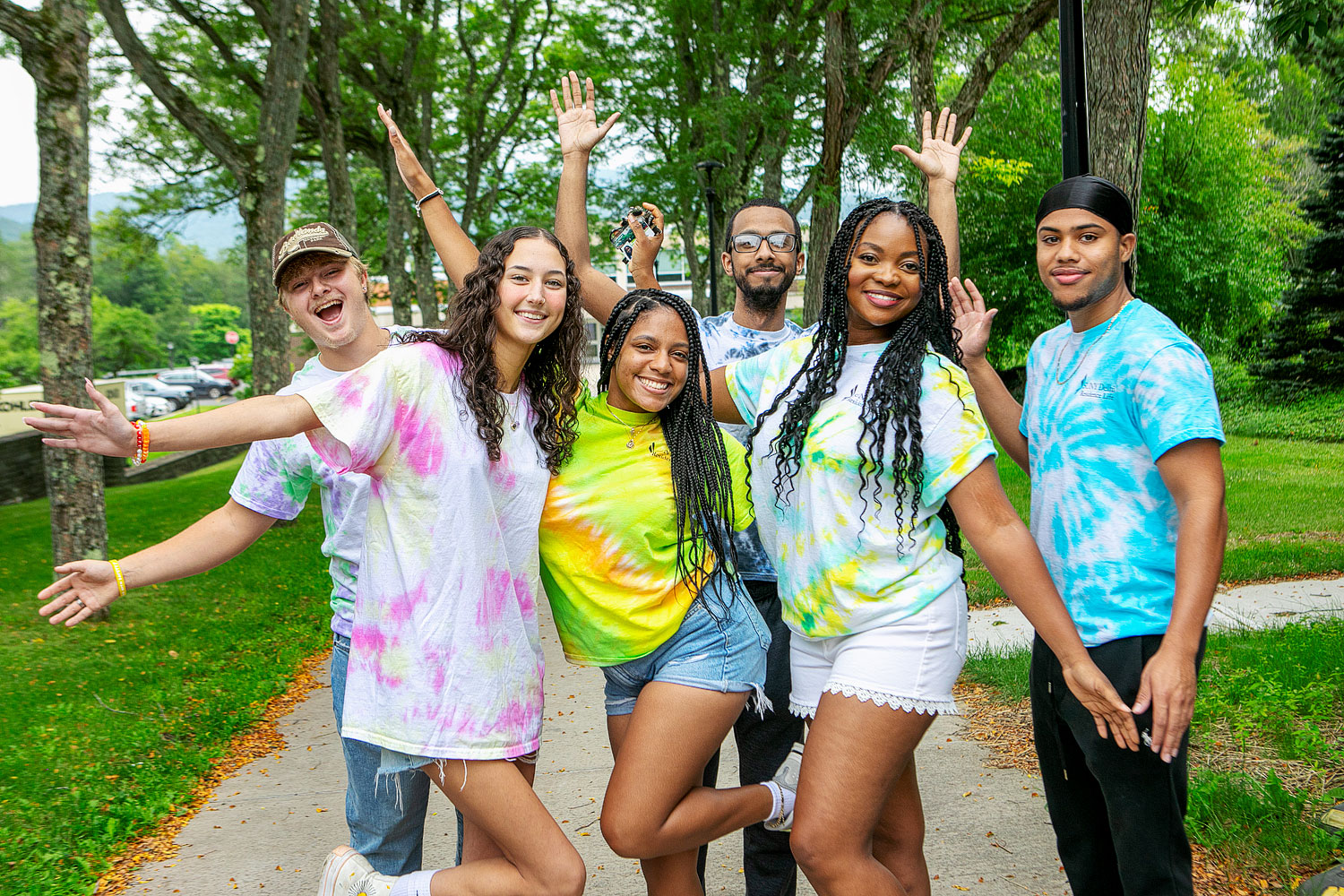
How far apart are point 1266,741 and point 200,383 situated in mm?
63717

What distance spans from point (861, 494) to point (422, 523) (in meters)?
1.14

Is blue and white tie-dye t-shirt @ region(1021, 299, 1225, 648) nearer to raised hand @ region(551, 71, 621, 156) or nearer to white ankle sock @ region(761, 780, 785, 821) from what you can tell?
white ankle sock @ region(761, 780, 785, 821)

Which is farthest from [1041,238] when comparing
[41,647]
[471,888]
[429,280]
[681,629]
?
[429,280]

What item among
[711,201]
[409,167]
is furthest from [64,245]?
[711,201]

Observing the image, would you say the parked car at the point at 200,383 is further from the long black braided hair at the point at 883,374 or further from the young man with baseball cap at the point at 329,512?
the long black braided hair at the point at 883,374

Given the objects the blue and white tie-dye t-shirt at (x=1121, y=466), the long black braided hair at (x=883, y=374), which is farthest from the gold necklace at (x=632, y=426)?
the blue and white tie-dye t-shirt at (x=1121, y=466)

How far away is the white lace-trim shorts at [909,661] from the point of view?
2656mm

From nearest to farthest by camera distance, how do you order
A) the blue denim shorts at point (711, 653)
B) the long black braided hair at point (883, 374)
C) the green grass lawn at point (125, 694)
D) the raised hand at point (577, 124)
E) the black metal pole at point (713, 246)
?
1. the long black braided hair at point (883, 374)
2. the blue denim shorts at point (711, 653)
3. the raised hand at point (577, 124)
4. the green grass lawn at point (125, 694)
5. the black metal pole at point (713, 246)

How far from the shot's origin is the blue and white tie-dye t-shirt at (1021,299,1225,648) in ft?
8.53

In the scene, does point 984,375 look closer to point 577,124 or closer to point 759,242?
point 759,242

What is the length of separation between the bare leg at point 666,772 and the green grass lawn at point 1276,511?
344 centimetres

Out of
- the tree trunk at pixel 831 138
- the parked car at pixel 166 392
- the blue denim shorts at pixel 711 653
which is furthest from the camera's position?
the parked car at pixel 166 392

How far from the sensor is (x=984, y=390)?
3.30 metres

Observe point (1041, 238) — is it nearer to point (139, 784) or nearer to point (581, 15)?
point (139, 784)
